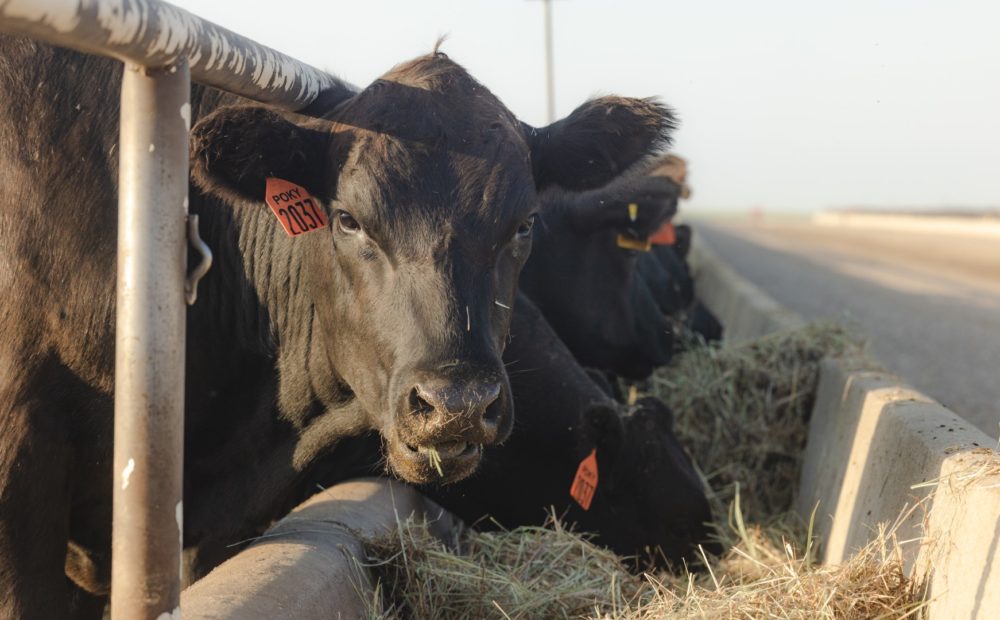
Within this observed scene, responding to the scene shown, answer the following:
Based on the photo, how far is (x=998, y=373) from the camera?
1046 centimetres

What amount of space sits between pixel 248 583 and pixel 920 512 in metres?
2.23

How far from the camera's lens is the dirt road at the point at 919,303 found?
9906 millimetres

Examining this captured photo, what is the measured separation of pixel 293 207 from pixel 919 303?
54.4ft

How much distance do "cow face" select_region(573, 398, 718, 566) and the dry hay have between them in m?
0.13

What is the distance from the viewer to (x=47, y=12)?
203cm

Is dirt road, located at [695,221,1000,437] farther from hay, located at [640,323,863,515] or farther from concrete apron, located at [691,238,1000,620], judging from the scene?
concrete apron, located at [691,238,1000,620]

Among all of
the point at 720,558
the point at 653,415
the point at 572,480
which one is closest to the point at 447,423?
the point at 572,480

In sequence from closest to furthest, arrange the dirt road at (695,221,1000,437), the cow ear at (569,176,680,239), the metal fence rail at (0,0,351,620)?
the metal fence rail at (0,0,351,620)
the cow ear at (569,176,680,239)
the dirt road at (695,221,1000,437)

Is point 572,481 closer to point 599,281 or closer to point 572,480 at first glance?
point 572,480

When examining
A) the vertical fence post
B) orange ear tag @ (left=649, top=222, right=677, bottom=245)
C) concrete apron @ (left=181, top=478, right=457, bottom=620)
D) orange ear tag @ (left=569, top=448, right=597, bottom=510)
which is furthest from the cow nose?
orange ear tag @ (left=649, top=222, right=677, bottom=245)

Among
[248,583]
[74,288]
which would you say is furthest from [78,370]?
[248,583]

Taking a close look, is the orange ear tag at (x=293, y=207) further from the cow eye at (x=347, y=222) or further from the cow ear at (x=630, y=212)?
the cow ear at (x=630, y=212)

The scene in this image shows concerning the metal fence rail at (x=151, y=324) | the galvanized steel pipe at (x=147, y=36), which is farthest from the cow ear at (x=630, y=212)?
the metal fence rail at (x=151, y=324)

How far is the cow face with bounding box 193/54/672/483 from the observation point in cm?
336
